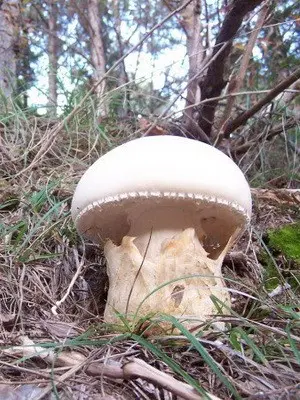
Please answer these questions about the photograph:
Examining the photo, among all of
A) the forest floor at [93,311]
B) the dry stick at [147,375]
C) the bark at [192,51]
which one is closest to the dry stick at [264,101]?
the bark at [192,51]

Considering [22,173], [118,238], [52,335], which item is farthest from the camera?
[22,173]

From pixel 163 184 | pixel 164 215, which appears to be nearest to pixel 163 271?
pixel 164 215

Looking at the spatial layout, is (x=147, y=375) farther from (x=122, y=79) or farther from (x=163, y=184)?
(x=122, y=79)

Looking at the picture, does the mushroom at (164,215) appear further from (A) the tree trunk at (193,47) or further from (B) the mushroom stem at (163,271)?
(A) the tree trunk at (193,47)

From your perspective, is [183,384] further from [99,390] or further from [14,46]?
[14,46]

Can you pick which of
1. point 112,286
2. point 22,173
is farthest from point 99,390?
point 22,173
